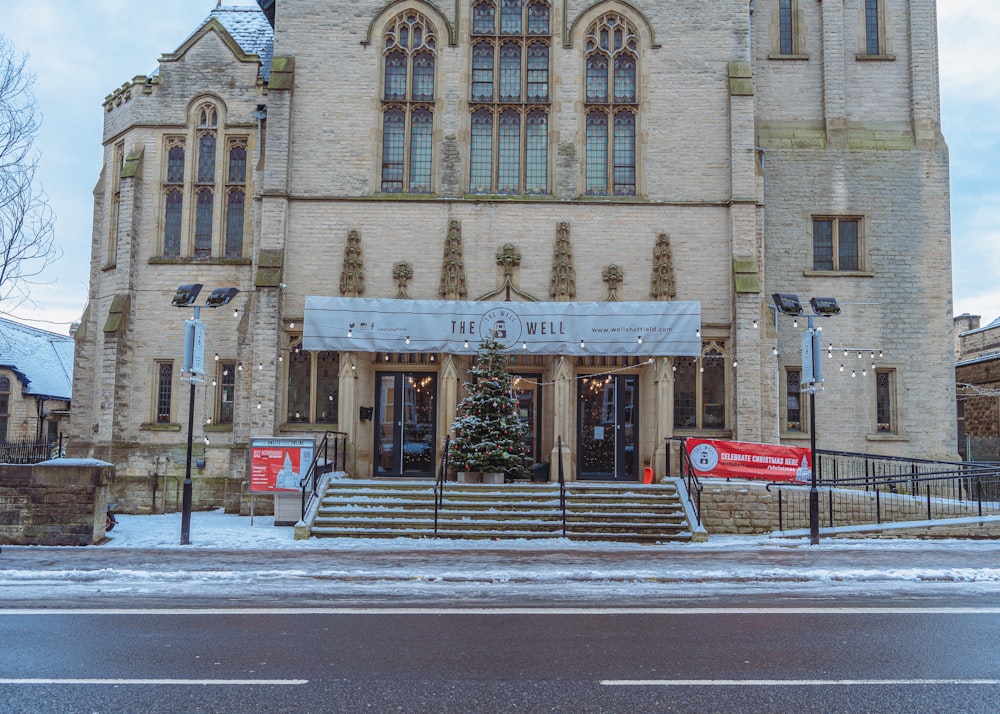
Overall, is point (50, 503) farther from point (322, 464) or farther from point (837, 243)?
point (837, 243)

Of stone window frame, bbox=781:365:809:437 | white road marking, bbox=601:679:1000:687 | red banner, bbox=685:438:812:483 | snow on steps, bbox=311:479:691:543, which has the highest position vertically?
stone window frame, bbox=781:365:809:437

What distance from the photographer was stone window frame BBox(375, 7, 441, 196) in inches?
852

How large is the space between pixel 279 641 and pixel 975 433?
30567 mm

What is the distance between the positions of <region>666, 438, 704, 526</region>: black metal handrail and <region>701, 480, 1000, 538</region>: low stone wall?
0.90ft

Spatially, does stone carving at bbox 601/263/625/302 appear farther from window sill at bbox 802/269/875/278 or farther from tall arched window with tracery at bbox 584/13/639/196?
window sill at bbox 802/269/875/278

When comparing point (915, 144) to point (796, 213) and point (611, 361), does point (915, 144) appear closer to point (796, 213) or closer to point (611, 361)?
point (796, 213)

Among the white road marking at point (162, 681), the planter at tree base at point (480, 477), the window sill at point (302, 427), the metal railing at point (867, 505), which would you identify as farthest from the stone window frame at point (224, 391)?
the white road marking at point (162, 681)

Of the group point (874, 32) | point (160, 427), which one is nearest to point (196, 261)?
point (160, 427)

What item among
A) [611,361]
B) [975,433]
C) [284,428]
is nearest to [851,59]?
[611,361]

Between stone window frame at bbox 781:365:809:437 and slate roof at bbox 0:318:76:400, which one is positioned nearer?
stone window frame at bbox 781:365:809:437

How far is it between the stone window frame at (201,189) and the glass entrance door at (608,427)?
10.0m

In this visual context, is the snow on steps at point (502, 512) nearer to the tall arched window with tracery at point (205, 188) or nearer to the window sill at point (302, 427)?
the window sill at point (302, 427)

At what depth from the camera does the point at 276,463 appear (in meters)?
17.9

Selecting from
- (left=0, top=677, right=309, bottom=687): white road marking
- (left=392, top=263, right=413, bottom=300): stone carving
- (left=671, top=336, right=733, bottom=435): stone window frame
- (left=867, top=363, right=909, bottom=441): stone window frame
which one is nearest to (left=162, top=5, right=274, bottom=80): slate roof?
(left=392, top=263, right=413, bottom=300): stone carving
